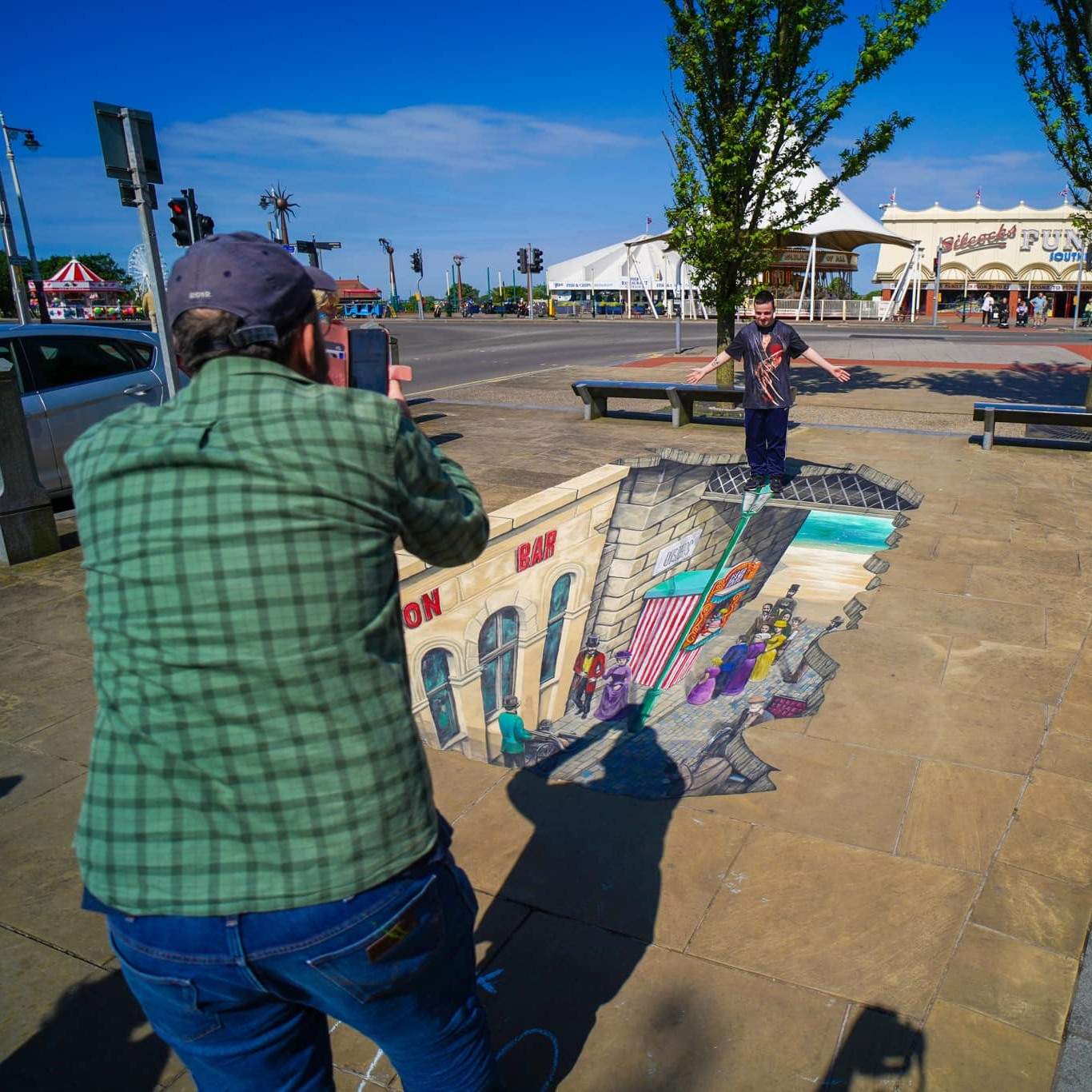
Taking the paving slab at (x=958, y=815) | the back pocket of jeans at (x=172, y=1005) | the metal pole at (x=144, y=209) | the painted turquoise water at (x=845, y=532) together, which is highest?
the metal pole at (x=144, y=209)

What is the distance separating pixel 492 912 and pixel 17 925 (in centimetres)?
159

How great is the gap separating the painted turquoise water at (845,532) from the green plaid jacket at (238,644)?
223 inches

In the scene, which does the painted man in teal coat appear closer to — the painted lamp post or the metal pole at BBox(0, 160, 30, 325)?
the painted lamp post

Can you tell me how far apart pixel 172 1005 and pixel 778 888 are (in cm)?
213

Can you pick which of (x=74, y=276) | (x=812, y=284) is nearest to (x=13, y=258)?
(x=812, y=284)

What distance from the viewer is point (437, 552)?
1.51 meters

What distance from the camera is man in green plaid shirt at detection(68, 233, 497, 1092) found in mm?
1240

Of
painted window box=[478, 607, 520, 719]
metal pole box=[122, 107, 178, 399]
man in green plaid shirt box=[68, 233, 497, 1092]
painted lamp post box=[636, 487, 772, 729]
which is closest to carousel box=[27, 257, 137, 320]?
metal pole box=[122, 107, 178, 399]

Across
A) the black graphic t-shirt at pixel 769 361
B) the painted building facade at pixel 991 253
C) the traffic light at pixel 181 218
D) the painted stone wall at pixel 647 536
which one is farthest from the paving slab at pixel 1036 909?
the painted building facade at pixel 991 253

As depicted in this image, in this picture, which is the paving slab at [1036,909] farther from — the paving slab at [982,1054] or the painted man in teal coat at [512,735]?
the painted man in teal coat at [512,735]

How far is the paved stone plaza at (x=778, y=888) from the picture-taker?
90.7 inches

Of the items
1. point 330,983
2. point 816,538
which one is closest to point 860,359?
point 816,538

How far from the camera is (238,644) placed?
123 cm

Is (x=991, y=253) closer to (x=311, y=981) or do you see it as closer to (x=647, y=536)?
(x=647, y=536)
